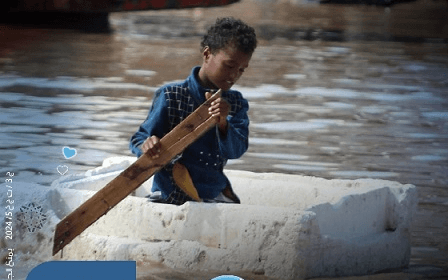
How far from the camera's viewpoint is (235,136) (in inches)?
185

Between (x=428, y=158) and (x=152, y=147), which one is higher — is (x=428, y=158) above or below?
below

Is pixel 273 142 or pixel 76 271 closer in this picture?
pixel 76 271

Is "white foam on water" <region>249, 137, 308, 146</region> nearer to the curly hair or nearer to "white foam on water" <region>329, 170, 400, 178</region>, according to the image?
"white foam on water" <region>329, 170, 400, 178</region>

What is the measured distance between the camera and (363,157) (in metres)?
8.34

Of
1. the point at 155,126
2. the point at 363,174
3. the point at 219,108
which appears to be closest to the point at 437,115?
the point at 363,174

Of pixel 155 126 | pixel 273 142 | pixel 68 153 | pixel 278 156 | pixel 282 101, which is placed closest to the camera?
pixel 155 126

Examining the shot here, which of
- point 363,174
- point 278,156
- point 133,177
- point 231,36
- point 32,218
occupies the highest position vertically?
point 231,36

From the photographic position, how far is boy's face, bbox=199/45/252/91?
474 centimetres

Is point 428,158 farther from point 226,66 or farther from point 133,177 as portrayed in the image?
point 133,177

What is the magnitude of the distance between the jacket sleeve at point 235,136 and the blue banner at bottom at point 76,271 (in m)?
0.64

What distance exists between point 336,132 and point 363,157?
46.2 inches

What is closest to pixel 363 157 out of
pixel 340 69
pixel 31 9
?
pixel 340 69

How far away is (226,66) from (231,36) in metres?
0.12

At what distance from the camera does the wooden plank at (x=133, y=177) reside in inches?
175
